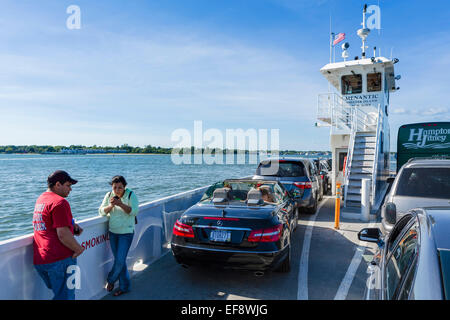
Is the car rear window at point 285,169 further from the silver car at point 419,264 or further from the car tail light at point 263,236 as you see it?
the silver car at point 419,264

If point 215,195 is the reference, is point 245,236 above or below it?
below

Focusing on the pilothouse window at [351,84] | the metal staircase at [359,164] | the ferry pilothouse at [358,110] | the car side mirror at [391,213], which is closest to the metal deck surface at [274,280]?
the car side mirror at [391,213]

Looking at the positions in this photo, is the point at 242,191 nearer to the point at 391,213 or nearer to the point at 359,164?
the point at 391,213

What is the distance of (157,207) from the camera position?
5.77 meters

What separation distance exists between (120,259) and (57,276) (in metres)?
1.06

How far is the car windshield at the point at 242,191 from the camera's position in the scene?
5402 millimetres

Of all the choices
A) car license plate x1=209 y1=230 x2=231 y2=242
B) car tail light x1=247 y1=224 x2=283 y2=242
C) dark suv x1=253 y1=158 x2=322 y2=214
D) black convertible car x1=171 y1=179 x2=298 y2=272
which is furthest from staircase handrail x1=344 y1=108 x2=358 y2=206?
car license plate x1=209 y1=230 x2=231 y2=242

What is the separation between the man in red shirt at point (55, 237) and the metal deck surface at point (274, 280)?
1129mm

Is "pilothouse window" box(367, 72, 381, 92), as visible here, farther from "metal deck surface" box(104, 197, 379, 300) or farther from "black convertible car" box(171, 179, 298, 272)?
"black convertible car" box(171, 179, 298, 272)

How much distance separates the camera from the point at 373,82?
14602mm

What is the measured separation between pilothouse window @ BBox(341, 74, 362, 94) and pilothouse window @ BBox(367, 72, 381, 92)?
0.43m
